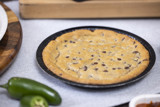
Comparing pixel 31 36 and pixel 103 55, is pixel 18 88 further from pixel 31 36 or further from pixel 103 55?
pixel 31 36

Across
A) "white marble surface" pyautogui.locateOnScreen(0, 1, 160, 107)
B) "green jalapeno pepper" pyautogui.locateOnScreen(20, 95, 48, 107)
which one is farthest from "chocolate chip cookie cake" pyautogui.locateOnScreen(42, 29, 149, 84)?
"green jalapeno pepper" pyautogui.locateOnScreen(20, 95, 48, 107)

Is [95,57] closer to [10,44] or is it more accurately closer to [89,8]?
[10,44]

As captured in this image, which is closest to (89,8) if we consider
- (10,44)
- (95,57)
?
(95,57)

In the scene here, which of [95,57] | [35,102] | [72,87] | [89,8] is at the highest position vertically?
[89,8]

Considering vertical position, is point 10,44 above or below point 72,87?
above

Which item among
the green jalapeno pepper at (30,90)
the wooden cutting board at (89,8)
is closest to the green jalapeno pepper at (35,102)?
the green jalapeno pepper at (30,90)

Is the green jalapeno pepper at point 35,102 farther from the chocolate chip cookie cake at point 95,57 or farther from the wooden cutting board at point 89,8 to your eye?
the wooden cutting board at point 89,8
